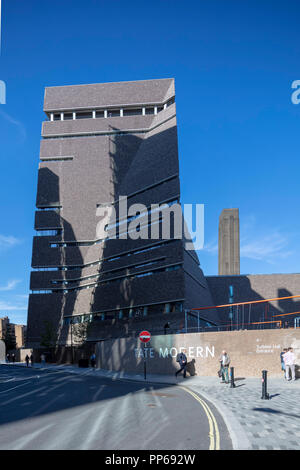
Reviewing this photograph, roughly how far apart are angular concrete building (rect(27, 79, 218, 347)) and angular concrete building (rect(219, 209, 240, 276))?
47.0m

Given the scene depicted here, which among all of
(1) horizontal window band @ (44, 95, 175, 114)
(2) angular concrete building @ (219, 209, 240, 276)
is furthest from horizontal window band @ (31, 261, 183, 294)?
(2) angular concrete building @ (219, 209, 240, 276)

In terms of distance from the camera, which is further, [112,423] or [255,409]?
[255,409]

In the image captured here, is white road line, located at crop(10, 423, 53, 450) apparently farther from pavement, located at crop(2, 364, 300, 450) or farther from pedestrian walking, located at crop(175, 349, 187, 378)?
pedestrian walking, located at crop(175, 349, 187, 378)

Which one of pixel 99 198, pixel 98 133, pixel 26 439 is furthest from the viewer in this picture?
pixel 98 133

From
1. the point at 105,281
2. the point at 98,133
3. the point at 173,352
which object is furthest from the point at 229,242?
the point at 173,352

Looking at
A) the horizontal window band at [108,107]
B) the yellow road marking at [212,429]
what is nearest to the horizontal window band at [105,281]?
the horizontal window band at [108,107]

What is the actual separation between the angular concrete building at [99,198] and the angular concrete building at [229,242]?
4701 cm

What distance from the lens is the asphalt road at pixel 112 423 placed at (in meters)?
7.84

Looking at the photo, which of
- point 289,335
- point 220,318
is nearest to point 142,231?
point 220,318

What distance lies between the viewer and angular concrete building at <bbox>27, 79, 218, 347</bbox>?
6544cm

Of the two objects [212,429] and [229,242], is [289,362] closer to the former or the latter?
[212,429]

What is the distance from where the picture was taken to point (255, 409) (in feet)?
38.8

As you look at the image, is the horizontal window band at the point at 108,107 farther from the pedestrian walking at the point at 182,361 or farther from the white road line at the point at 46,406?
the white road line at the point at 46,406

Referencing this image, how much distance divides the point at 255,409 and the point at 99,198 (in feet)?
235
